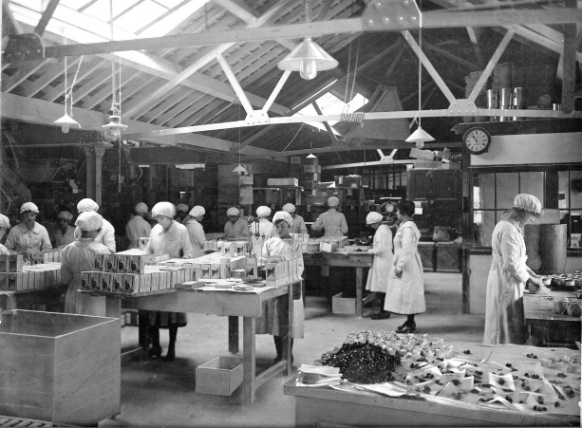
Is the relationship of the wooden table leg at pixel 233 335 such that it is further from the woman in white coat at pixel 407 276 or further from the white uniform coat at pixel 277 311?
the woman in white coat at pixel 407 276

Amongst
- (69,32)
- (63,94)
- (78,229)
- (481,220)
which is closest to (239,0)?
(69,32)

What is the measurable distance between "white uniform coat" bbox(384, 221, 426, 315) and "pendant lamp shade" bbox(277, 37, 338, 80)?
6.87 feet

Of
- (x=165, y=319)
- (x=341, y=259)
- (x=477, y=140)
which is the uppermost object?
(x=477, y=140)

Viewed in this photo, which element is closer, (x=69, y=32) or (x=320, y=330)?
(x=69, y=32)

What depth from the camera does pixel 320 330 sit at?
18.5 feet

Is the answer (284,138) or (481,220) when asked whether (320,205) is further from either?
(481,220)

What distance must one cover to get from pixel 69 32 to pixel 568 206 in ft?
12.6

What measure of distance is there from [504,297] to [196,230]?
276 centimetres

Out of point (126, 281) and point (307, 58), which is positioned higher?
point (307, 58)

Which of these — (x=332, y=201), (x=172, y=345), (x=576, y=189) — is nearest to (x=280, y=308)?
(x=172, y=345)

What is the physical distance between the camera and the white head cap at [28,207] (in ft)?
13.1

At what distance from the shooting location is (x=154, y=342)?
188 inches

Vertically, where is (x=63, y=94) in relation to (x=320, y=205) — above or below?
above

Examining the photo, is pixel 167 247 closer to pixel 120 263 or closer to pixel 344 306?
pixel 120 263
